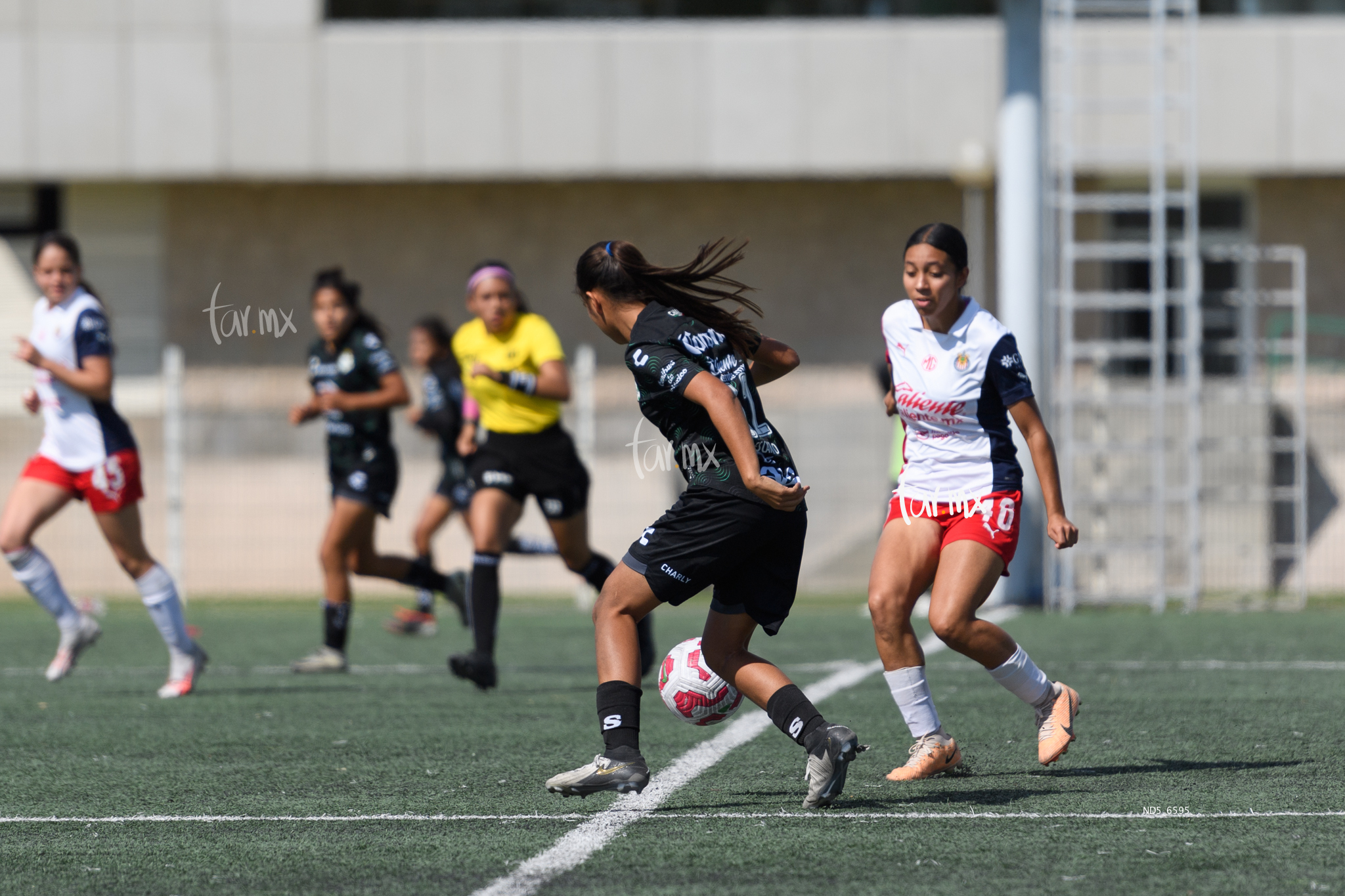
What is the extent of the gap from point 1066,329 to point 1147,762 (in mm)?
9146

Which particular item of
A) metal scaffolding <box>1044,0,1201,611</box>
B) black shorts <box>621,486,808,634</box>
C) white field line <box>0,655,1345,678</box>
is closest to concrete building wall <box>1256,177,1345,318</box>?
metal scaffolding <box>1044,0,1201,611</box>

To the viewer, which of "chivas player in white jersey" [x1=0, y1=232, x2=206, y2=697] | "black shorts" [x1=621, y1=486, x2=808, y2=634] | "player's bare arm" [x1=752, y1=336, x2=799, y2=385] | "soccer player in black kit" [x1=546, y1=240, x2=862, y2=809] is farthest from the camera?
"chivas player in white jersey" [x1=0, y1=232, x2=206, y2=697]

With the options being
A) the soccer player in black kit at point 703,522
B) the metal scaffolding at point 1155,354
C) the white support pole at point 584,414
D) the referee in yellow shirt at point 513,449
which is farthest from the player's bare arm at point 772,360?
the white support pole at point 584,414

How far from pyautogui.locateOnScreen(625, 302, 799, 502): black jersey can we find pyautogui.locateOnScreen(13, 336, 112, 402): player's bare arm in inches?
153

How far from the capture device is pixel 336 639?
9625mm

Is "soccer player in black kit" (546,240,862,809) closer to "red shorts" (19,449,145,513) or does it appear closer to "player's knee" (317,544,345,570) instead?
"red shorts" (19,449,145,513)

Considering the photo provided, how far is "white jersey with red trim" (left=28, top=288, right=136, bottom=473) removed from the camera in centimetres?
828

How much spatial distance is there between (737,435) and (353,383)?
5058mm

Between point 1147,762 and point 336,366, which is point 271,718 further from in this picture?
point 1147,762

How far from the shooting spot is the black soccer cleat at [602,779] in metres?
4.91

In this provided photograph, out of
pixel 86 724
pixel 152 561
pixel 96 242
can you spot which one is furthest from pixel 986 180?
pixel 86 724

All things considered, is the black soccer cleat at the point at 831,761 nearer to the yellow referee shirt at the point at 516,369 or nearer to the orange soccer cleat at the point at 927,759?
the orange soccer cleat at the point at 927,759

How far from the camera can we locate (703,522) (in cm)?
510

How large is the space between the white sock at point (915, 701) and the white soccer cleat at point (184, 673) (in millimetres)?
4020
